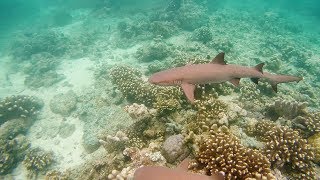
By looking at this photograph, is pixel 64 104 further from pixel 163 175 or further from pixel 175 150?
pixel 163 175

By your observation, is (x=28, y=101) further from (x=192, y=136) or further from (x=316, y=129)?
(x=316, y=129)

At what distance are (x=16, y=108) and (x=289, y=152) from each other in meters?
12.7

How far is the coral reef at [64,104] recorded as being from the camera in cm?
1293

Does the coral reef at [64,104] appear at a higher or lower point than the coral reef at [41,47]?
higher

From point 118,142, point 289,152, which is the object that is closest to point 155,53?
point 118,142

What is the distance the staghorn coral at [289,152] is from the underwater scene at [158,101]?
0.02 meters

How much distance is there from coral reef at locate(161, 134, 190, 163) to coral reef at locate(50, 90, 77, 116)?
921 centimetres

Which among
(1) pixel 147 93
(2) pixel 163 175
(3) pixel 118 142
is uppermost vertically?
(2) pixel 163 175

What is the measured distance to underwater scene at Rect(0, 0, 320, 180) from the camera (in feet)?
16.3

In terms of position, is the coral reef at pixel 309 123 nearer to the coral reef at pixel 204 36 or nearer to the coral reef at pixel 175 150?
the coral reef at pixel 175 150

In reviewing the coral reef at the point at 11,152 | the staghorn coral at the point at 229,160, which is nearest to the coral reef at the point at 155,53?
the coral reef at the point at 11,152

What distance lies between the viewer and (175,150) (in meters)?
4.93

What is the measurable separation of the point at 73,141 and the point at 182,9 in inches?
691

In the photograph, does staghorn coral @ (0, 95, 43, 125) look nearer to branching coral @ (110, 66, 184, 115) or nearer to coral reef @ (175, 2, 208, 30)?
branching coral @ (110, 66, 184, 115)
